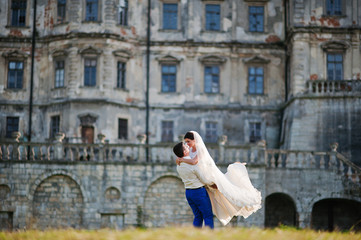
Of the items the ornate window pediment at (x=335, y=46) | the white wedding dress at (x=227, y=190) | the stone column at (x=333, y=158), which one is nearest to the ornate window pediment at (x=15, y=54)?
the ornate window pediment at (x=335, y=46)

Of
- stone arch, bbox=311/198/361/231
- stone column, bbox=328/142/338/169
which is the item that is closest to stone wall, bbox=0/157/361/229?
stone column, bbox=328/142/338/169

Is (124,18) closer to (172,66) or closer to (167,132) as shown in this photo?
(172,66)

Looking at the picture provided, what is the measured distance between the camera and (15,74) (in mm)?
36250

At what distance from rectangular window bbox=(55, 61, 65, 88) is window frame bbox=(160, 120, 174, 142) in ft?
21.2

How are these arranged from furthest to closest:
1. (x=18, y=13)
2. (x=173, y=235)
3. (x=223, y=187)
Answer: (x=18, y=13), (x=223, y=187), (x=173, y=235)

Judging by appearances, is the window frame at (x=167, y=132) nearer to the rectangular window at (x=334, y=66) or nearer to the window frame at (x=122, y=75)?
the window frame at (x=122, y=75)

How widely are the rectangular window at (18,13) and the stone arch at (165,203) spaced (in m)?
15.1

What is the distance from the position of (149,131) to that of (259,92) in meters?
7.09

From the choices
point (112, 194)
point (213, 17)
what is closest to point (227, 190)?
point (112, 194)

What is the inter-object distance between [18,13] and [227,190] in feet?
90.0

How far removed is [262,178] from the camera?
91.4 ft

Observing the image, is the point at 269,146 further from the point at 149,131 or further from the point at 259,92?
the point at 149,131

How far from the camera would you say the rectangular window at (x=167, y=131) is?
3581 cm

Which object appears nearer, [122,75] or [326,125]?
[326,125]
